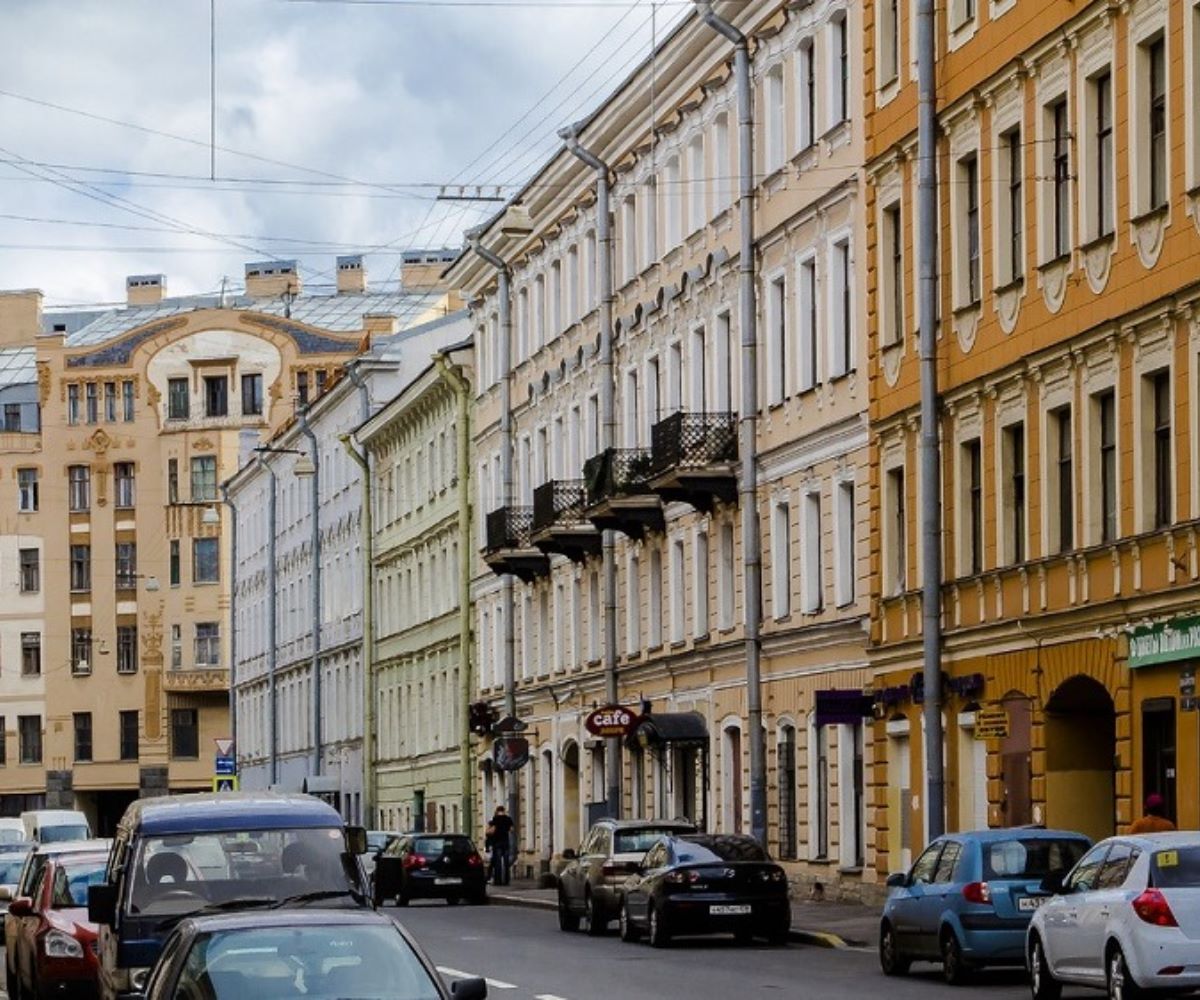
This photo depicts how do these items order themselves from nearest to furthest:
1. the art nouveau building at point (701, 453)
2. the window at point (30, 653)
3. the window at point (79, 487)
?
the art nouveau building at point (701, 453)
the window at point (79, 487)
the window at point (30, 653)

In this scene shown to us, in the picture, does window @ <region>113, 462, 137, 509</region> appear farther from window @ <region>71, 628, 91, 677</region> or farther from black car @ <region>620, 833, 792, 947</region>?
black car @ <region>620, 833, 792, 947</region>

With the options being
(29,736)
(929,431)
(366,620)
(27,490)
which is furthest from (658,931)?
(27,490)

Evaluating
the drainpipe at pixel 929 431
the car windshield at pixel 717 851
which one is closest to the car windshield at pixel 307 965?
the car windshield at pixel 717 851

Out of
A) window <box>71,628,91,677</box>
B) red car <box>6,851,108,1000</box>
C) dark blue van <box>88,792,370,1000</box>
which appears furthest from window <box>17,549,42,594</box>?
dark blue van <box>88,792,370,1000</box>

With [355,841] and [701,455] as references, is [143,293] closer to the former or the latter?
[701,455]

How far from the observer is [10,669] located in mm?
119125

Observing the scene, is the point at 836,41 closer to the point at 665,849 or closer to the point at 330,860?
the point at 665,849

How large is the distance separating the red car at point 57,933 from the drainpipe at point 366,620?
60214 millimetres

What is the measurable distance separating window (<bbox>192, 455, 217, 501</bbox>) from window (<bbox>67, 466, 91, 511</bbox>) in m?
4.16

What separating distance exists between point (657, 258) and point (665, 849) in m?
22.0

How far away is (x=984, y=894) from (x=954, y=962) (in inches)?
27.3

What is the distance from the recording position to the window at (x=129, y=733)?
116 meters

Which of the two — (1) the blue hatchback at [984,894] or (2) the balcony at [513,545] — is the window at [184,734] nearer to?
(2) the balcony at [513,545]

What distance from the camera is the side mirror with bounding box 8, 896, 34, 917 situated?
83.5ft
